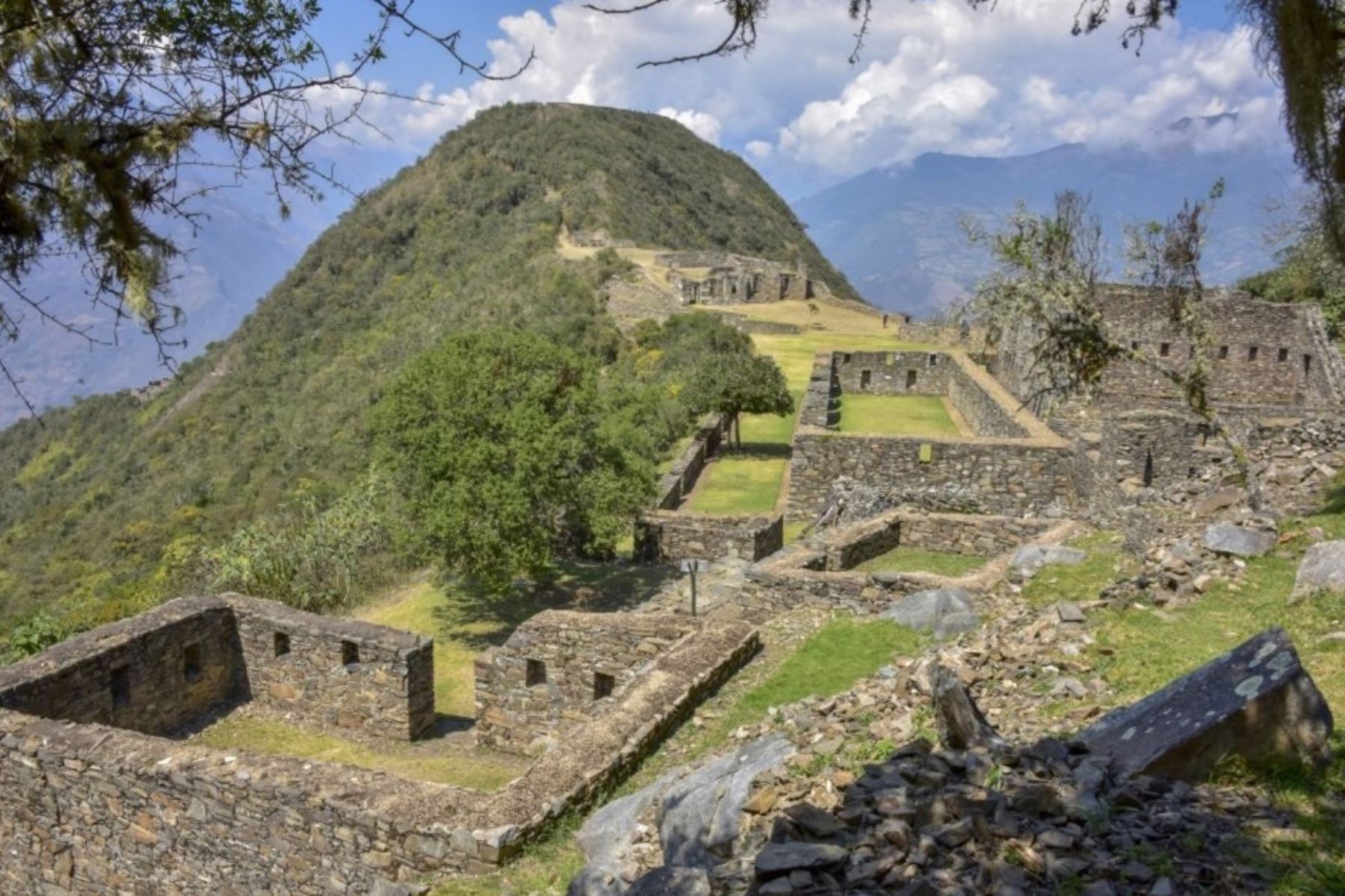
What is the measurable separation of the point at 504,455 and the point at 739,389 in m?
10.9

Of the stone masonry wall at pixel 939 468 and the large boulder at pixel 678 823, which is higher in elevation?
the stone masonry wall at pixel 939 468

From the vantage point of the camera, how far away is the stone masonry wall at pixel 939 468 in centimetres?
1630

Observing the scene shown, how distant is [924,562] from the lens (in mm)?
12383

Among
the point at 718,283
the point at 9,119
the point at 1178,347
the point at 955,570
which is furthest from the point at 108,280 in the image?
the point at 718,283

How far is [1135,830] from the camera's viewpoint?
3857mm

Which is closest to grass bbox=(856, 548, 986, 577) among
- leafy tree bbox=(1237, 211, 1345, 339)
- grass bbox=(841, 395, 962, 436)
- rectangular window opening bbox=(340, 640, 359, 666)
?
rectangular window opening bbox=(340, 640, 359, 666)

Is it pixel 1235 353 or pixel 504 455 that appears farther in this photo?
pixel 1235 353

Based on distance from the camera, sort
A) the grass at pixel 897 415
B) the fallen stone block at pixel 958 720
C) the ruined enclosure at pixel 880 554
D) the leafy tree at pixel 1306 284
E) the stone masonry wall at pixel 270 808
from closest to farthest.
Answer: the fallen stone block at pixel 958 720
the stone masonry wall at pixel 270 808
the ruined enclosure at pixel 880 554
the leafy tree at pixel 1306 284
the grass at pixel 897 415

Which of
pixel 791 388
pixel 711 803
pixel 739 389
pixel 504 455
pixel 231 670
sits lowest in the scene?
pixel 231 670

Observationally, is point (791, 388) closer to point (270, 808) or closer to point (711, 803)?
point (270, 808)

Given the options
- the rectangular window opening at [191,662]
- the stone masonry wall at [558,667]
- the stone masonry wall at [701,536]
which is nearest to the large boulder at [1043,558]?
the stone masonry wall at [558,667]

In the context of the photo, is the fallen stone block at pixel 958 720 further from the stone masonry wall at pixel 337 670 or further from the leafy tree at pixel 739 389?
the leafy tree at pixel 739 389

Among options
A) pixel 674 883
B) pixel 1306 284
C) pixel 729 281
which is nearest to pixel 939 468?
pixel 674 883

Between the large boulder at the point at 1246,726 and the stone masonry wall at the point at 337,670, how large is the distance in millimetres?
7851
